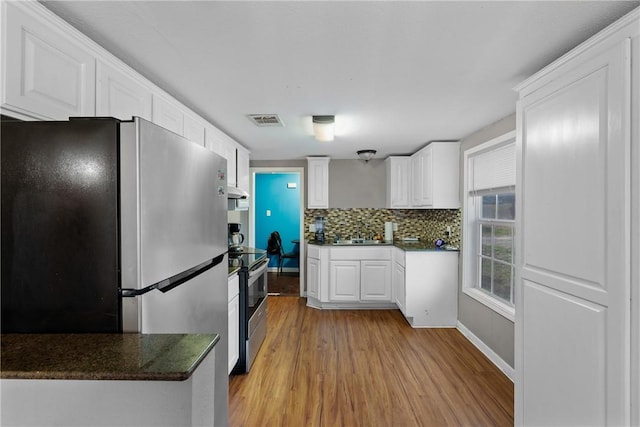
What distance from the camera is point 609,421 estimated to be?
1.12 m

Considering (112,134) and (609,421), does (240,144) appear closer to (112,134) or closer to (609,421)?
(112,134)

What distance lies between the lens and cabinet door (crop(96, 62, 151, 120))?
142 centimetres

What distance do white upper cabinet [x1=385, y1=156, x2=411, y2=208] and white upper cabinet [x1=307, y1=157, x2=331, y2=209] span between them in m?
0.96

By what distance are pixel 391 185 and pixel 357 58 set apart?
9.74ft

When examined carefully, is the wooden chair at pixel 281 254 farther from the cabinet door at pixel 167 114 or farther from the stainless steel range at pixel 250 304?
the cabinet door at pixel 167 114

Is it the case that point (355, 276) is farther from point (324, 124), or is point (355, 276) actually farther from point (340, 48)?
point (340, 48)

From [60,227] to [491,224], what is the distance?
3.17 meters

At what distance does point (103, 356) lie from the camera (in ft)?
2.75

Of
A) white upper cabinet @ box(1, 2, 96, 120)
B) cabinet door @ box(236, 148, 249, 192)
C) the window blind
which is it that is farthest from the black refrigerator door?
the window blind

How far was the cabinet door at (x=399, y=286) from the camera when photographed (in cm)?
362

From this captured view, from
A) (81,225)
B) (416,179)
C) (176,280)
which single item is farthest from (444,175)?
(81,225)

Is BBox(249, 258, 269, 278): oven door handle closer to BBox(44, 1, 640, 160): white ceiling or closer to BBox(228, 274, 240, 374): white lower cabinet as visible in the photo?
BBox(228, 274, 240, 374): white lower cabinet

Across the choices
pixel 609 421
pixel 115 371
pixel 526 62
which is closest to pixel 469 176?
pixel 526 62

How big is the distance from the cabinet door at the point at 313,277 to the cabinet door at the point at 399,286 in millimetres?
1057
